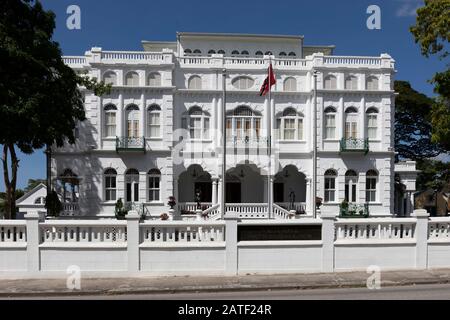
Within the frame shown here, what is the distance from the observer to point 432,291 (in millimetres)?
9242

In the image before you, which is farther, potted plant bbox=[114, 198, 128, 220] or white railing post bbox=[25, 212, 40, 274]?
potted plant bbox=[114, 198, 128, 220]

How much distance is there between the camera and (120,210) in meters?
23.9

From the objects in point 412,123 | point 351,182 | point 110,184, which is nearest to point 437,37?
point 351,182

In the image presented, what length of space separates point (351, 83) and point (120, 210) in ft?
60.1

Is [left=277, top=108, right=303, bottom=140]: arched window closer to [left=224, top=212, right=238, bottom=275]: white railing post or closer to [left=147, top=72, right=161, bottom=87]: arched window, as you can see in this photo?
[left=147, top=72, right=161, bottom=87]: arched window

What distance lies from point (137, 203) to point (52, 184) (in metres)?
6.13

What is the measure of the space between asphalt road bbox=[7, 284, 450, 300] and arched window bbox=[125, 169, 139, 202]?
53.7 feet

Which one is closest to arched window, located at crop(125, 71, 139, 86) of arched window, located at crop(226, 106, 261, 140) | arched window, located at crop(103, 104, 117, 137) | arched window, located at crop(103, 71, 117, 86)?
arched window, located at crop(103, 71, 117, 86)

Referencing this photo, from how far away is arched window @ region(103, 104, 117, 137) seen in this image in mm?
25344

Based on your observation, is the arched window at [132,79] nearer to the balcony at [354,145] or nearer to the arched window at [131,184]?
the arched window at [131,184]

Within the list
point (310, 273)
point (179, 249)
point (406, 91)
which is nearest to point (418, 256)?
point (310, 273)

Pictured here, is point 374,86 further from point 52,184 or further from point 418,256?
point 52,184

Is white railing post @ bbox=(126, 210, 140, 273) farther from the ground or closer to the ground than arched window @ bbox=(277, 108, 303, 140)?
closer to the ground

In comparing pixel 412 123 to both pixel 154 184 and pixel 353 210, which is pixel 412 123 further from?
pixel 154 184
